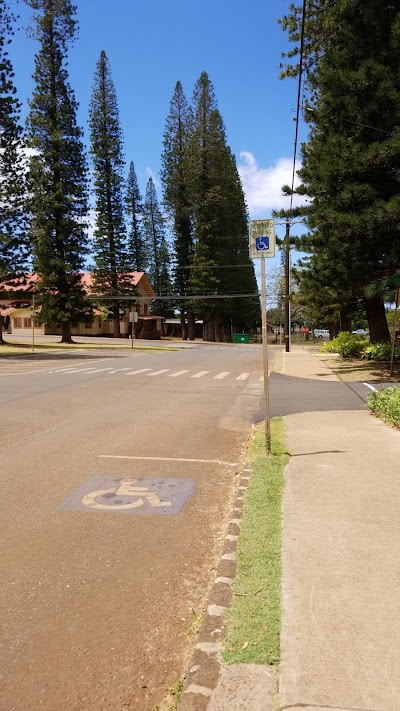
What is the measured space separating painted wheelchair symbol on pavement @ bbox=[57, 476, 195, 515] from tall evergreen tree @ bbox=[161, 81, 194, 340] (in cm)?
5621

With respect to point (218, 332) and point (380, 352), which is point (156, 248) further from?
point (380, 352)

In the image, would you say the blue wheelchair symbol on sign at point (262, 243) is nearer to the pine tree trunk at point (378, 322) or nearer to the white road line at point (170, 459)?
the white road line at point (170, 459)

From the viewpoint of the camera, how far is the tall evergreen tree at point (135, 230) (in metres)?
68.0

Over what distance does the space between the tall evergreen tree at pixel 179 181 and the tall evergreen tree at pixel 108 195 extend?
741 centimetres

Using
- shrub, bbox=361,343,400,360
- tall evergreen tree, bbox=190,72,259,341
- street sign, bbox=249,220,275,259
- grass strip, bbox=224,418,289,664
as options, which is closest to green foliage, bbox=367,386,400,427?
grass strip, bbox=224,418,289,664

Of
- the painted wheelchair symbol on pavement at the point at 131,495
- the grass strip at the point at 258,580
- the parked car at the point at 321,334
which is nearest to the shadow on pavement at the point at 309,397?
the painted wheelchair symbol on pavement at the point at 131,495

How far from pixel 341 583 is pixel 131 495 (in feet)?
8.53

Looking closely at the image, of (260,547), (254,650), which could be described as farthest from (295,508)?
(254,650)

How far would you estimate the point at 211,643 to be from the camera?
2814mm

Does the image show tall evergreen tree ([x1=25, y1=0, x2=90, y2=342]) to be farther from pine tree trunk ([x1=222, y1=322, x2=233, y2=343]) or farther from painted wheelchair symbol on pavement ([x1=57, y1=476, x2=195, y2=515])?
painted wheelchair symbol on pavement ([x1=57, y1=476, x2=195, y2=515])

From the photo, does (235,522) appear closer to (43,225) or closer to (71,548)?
(71,548)

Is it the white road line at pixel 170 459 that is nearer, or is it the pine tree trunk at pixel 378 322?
the white road line at pixel 170 459

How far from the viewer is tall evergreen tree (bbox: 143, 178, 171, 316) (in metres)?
75.1

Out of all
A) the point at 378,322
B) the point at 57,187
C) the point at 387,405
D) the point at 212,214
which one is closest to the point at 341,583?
the point at 387,405
